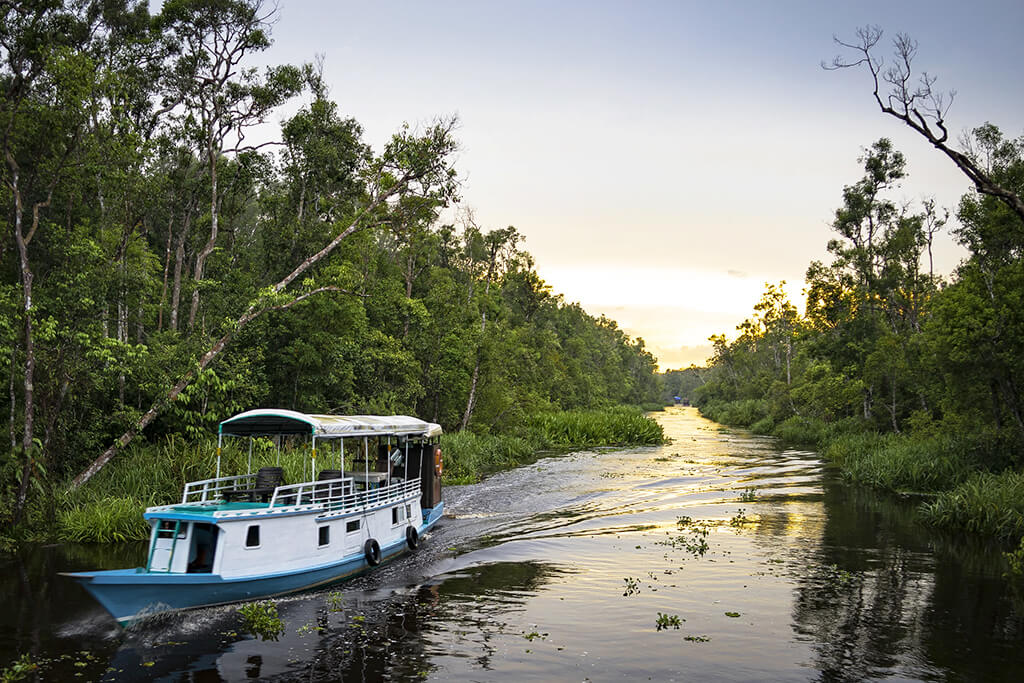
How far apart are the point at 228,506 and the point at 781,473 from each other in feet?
96.9

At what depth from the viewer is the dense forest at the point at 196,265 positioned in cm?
2180

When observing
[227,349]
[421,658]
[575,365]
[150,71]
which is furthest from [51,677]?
[575,365]

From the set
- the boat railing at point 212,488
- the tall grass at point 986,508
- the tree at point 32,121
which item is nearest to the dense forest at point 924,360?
the tall grass at point 986,508

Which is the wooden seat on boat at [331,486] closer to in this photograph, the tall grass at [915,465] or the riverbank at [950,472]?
the riverbank at [950,472]

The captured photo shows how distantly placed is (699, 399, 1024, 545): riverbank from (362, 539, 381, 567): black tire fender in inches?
538

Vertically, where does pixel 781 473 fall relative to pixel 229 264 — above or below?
below

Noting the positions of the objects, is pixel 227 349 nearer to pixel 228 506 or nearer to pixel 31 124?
pixel 31 124

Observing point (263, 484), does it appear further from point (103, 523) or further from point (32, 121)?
point (32, 121)

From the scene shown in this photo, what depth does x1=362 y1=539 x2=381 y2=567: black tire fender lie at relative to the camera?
17.7 meters

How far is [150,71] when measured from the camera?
116 feet

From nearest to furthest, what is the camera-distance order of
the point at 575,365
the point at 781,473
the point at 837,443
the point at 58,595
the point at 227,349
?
the point at 58,595 → the point at 227,349 → the point at 781,473 → the point at 837,443 → the point at 575,365

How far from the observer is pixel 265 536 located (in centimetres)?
1484

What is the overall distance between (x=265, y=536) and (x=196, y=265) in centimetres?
2780

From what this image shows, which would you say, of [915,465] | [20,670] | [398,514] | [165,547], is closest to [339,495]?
[398,514]
